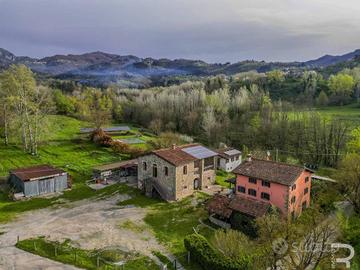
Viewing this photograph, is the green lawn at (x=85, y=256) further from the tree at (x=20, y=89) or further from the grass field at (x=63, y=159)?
the tree at (x=20, y=89)

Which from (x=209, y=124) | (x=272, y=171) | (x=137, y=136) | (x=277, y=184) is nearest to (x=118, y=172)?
(x=272, y=171)

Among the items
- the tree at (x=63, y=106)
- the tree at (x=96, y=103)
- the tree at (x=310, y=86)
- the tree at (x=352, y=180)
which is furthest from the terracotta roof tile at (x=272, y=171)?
the tree at (x=63, y=106)

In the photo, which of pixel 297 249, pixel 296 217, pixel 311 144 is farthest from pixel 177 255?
pixel 311 144

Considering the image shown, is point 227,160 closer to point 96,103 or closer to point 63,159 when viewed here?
point 63,159

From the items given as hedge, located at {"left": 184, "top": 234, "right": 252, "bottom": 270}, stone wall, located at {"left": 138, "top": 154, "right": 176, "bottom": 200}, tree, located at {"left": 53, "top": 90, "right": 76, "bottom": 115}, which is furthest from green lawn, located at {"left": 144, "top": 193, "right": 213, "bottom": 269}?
tree, located at {"left": 53, "top": 90, "right": 76, "bottom": 115}

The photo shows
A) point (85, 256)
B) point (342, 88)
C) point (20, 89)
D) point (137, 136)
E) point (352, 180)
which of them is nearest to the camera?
point (85, 256)

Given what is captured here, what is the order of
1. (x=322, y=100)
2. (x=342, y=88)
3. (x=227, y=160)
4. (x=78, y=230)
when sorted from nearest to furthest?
(x=78, y=230)
(x=227, y=160)
(x=322, y=100)
(x=342, y=88)

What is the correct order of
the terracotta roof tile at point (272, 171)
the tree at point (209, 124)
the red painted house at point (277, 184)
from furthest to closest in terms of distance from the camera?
the tree at point (209, 124), the terracotta roof tile at point (272, 171), the red painted house at point (277, 184)
